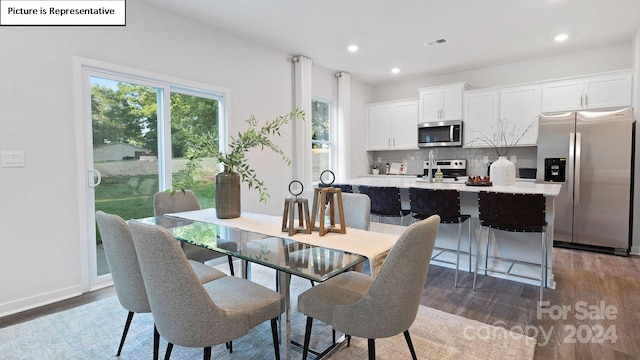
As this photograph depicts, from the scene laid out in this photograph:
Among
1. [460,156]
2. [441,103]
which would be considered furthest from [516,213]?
[441,103]

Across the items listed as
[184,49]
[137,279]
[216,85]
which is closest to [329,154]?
[216,85]

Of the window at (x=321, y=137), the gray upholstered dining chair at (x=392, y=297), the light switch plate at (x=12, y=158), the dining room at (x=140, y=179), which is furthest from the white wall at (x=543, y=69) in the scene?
the light switch plate at (x=12, y=158)

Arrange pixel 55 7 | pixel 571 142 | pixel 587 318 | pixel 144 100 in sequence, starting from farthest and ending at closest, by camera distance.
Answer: pixel 571 142 → pixel 144 100 → pixel 55 7 → pixel 587 318

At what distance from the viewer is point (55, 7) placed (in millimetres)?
2701

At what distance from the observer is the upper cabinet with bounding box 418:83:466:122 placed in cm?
554

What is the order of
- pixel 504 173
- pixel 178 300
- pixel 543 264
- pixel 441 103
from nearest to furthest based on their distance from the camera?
1. pixel 178 300
2. pixel 543 264
3. pixel 504 173
4. pixel 441 103

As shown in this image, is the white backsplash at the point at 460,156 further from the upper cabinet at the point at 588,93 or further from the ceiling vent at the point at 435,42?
the ceiling vent at the point at 435,42

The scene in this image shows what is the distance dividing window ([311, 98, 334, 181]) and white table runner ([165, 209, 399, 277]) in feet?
10.6

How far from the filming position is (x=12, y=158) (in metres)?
2.56

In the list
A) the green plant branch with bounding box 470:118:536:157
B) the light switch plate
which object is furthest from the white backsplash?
the light switch plate

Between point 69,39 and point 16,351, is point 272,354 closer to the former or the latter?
point 16,351

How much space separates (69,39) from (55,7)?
244 mm

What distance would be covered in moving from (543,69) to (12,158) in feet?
21.3

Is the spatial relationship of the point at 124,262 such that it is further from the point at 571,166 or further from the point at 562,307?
the point at 571,166
